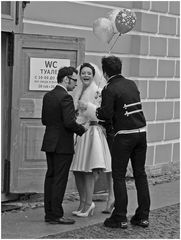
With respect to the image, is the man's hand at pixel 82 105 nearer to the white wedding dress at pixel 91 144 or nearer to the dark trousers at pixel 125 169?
the white wedding dress at pixel 91 144

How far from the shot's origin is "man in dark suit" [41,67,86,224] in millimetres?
6664

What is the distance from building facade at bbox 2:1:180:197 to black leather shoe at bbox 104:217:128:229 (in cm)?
128

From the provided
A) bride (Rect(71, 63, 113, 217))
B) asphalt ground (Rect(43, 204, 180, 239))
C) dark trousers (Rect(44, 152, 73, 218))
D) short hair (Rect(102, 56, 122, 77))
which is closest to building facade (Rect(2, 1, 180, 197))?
bride (Rect(71, 63, 113, 217))

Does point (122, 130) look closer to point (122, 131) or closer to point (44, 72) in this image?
point (122, 131)

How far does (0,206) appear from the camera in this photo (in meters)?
7.34

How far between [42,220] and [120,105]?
1566 millimetres

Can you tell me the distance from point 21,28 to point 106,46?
1667mm

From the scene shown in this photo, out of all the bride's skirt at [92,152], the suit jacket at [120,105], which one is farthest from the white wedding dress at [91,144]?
the suit jacket at [120,105]

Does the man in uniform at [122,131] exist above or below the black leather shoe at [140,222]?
above

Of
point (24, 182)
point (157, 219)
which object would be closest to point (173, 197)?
point (157, 219)

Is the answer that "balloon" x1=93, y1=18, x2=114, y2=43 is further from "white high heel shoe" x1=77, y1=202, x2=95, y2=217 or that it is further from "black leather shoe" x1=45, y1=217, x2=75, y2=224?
"black leather shoe" x1=45, y1=217, x2=75, y2=224

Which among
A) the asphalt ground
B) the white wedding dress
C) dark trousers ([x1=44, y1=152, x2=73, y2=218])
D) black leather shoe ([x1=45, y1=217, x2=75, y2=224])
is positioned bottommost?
the asphalt ground

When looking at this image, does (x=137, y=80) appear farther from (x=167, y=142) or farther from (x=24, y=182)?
(x=24, y=182)

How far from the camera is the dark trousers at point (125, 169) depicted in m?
6.68
